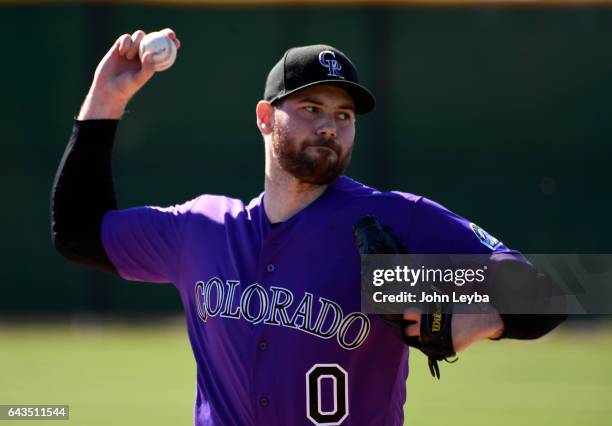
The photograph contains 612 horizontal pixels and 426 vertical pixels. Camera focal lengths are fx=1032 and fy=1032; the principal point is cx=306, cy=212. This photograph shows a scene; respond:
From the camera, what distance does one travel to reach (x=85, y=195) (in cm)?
339

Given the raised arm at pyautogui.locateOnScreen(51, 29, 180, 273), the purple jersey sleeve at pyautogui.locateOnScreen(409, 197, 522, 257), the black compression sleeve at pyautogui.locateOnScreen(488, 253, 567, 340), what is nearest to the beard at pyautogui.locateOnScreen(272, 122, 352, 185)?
the purple jersey sleeve at pyautogui.locateOnScreen(409, 197, 522, 257)

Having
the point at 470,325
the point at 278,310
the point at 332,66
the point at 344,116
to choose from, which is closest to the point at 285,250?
the point at 278,310

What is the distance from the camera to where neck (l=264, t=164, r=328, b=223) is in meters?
3.20

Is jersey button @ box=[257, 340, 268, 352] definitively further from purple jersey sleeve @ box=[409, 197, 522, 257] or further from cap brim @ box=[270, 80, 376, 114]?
cap brim @ box=[270, 80, 376, 114]

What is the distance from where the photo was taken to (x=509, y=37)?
457 inches

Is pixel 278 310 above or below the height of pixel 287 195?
below

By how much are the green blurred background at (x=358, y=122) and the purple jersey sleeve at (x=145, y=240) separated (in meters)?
7.60

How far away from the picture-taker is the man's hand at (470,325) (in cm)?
261

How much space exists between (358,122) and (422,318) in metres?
8.89

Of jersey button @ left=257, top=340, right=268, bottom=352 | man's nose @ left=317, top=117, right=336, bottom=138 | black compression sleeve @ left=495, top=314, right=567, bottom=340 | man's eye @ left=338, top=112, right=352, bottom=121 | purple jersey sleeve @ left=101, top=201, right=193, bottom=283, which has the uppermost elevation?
man's eye @ left=338, top=112, right=352, bottom=121

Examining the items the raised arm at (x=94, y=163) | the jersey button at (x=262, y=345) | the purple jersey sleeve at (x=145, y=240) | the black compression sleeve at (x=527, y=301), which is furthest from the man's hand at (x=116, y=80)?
the black compression sleeve at (x=527, y=301)

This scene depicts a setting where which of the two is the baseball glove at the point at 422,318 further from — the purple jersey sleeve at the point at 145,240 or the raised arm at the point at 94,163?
the raised arm at the point at 94,163

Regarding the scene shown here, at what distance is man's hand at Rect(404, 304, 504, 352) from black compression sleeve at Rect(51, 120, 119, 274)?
1.19 metres

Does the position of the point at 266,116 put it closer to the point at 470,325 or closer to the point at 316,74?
the point at 316,74
